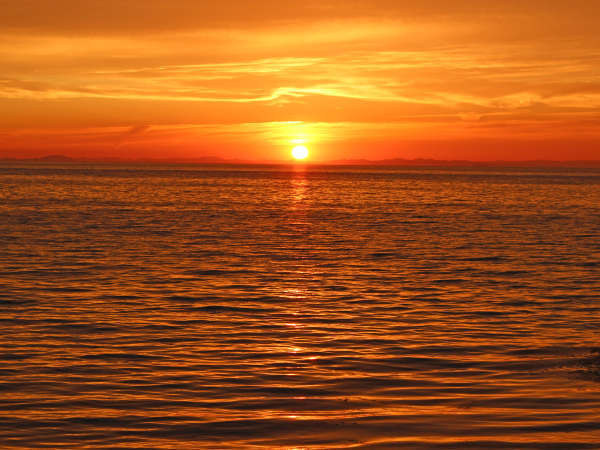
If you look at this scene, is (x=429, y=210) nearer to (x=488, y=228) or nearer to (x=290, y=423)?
(x=488, y=228)

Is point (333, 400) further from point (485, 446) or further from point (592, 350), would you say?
point (592, 350)

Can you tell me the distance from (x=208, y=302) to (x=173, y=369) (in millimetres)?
Result: 8150

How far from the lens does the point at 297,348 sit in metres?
18.4

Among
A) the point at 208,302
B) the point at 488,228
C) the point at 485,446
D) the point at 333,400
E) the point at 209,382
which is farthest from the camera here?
the point at 488,228

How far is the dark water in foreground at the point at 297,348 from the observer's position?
41.9 feet

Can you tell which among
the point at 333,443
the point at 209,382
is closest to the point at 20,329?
the point at 209,382

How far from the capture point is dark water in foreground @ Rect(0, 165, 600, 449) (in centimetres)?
1277

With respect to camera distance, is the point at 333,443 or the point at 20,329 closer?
the point at 333,443

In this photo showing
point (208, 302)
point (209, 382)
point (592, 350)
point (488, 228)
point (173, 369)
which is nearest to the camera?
point (209, 382)

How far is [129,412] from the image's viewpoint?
1348 centimetres

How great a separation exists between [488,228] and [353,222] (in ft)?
41.0

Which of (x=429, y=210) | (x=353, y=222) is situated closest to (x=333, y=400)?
(x=353, y=222)

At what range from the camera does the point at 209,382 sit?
15422 millimetres

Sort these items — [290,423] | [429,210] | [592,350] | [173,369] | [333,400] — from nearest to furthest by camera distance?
[290,423] → [333,400] → [173,369] → [592,350] → [429,210]
